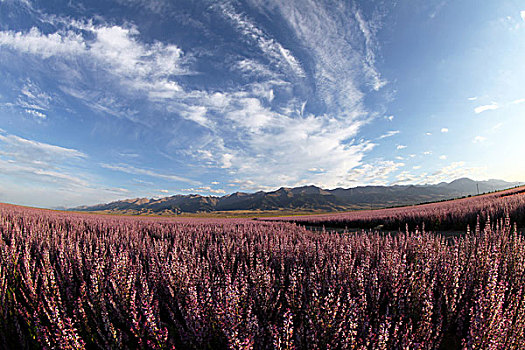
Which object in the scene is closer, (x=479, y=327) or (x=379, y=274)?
(x=479, y=327)

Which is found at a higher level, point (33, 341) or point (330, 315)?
point (330, 315)

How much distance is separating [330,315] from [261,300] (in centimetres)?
66

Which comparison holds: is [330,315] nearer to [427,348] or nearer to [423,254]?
[427,348]

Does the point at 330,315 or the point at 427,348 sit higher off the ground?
the point at 330,315

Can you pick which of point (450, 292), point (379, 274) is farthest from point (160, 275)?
point (450, 292)

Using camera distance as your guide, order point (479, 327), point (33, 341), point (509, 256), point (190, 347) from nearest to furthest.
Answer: point (479, 327) < point (190, 347) < point (33, 341) < point (509, 256)

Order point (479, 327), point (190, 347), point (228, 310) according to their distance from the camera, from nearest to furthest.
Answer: point (479, 327) → point (228, 310) → point (190, 347)

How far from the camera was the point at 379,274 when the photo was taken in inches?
90.2

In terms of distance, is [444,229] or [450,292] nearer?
[450,292]

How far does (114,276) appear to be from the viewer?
90.3 inches

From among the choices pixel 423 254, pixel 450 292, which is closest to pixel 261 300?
pixel 450 292

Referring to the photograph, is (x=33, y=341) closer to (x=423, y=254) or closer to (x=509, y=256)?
(x=423, y=254)

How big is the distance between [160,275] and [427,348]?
2557 mm

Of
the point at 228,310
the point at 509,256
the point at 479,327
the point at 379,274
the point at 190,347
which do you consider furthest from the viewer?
the point at 509,256
